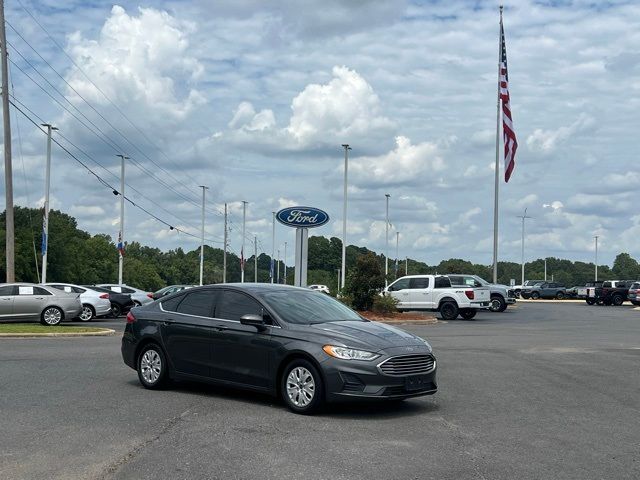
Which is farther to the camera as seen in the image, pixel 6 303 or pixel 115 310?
pixel 115 310

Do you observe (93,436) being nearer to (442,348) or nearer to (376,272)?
(442,348)

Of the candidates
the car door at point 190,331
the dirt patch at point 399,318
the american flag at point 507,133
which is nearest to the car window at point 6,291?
the dirt patch at point 399,318

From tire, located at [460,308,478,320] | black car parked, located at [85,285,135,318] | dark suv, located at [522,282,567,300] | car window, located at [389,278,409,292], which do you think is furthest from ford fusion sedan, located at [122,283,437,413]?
dark suv, located at [522,282,567,300]

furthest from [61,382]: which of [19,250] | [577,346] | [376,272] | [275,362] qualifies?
[19,250]

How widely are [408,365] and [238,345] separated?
2295mm

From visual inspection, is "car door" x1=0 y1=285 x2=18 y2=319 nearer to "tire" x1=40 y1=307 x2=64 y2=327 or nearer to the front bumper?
"tire" x1=40 y1=307 x2=64 y2=327

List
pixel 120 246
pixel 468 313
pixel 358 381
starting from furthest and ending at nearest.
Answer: pixel 120 246 → pixel 468 313 → pixel 358 381

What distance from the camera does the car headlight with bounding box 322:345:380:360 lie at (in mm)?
9328

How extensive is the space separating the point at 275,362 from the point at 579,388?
526cm

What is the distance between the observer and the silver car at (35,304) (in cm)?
2606

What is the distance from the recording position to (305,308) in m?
10.6

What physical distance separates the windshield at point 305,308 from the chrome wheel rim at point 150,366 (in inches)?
81.5

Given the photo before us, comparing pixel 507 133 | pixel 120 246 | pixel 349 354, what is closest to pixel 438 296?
pixel 507 133

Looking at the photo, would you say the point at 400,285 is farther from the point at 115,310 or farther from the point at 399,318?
the point at 115,310
